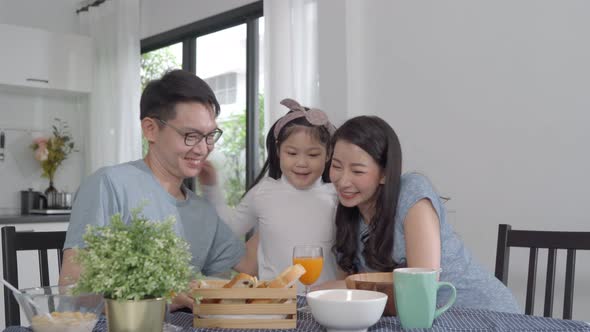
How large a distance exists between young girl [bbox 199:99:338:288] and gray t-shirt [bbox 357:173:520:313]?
29 cm

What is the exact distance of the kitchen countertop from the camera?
393 cm

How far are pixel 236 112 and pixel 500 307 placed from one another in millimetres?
2783

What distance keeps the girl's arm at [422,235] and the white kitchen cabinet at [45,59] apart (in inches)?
146

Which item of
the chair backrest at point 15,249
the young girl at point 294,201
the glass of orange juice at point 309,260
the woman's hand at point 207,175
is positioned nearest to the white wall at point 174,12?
the young girl at point 294,201

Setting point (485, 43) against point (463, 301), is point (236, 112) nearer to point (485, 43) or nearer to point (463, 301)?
point (485, 43)

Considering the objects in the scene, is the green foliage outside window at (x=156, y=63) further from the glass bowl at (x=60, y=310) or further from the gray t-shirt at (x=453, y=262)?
the glass bowl at (x=60, y=310)

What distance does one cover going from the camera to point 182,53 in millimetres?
4723

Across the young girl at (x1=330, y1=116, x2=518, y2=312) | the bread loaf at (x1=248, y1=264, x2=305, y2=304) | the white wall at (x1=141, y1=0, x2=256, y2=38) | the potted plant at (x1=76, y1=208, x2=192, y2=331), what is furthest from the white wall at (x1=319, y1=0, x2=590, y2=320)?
the potted plant at (x1=76, y1=208, x2=192, y2=331)

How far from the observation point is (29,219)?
4.08 m

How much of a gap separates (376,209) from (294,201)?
0.44 m

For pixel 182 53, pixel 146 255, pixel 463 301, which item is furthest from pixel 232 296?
pixel 182 53

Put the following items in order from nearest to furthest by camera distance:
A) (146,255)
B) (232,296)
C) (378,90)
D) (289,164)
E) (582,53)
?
(146,255) → (232,296) → (289,164) → (582,53) → (378,90)

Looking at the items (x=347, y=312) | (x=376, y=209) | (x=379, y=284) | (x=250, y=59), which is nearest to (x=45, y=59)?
(x=250, y=59)

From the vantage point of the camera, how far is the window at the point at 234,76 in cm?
413
